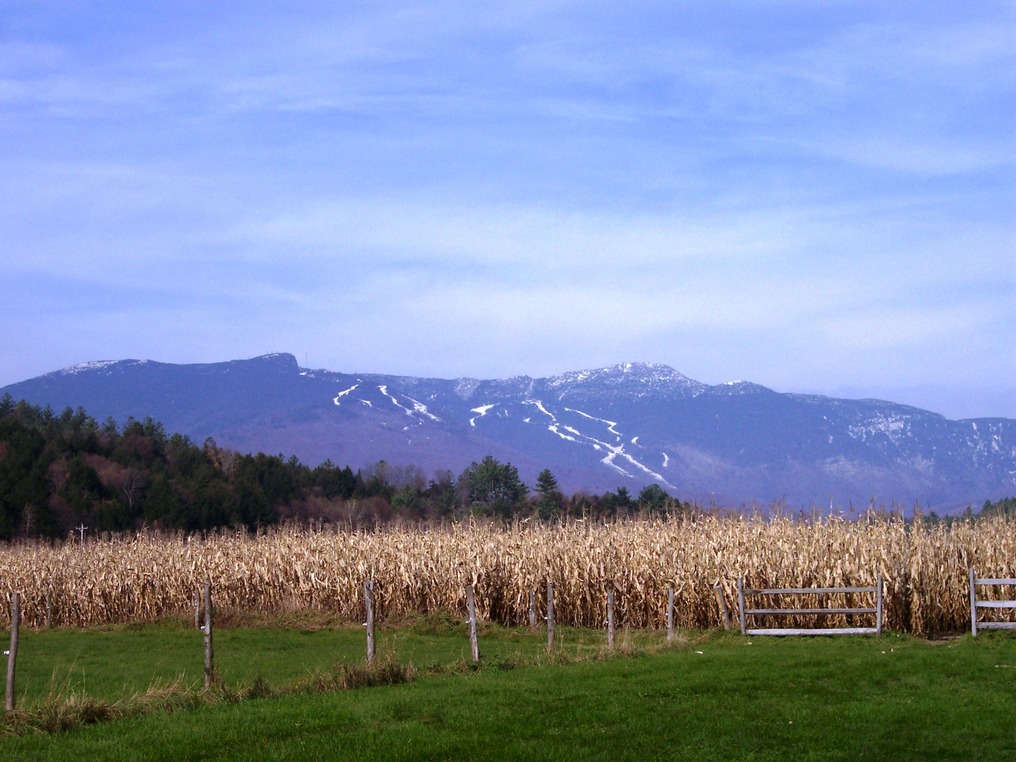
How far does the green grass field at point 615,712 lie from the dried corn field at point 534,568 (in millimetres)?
4910

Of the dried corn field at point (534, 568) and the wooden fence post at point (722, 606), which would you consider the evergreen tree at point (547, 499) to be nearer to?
the dried corn field at point (534, 568)

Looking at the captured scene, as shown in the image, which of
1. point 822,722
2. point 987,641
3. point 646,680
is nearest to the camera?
point 822,722

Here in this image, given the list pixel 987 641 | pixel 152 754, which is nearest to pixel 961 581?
Answer: pixel 987 641

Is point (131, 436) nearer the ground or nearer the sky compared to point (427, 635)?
nearer the sky

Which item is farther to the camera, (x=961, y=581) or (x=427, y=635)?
(x=427, y=635)

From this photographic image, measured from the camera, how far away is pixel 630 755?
1155cm

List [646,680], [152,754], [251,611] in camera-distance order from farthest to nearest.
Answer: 1. [251,611]
2. [646,680]
3. [152,754]

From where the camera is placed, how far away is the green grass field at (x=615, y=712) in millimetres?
11750

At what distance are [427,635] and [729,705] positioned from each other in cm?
1698

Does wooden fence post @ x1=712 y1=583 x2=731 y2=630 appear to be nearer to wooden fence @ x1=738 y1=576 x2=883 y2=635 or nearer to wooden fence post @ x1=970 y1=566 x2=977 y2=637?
wooden fence @ x1=738 y1=576 x2=883 y2=635

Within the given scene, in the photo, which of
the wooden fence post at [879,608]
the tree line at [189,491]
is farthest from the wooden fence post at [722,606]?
the tree line at [189,491]

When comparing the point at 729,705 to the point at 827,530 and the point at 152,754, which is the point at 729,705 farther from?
the point at 827,530

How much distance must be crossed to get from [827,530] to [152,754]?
2026 cm

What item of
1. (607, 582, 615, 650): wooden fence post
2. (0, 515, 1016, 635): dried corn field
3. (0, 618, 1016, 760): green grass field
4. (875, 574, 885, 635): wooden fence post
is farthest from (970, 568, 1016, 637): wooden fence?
(607, 582, 615, 650): wooden fence post
